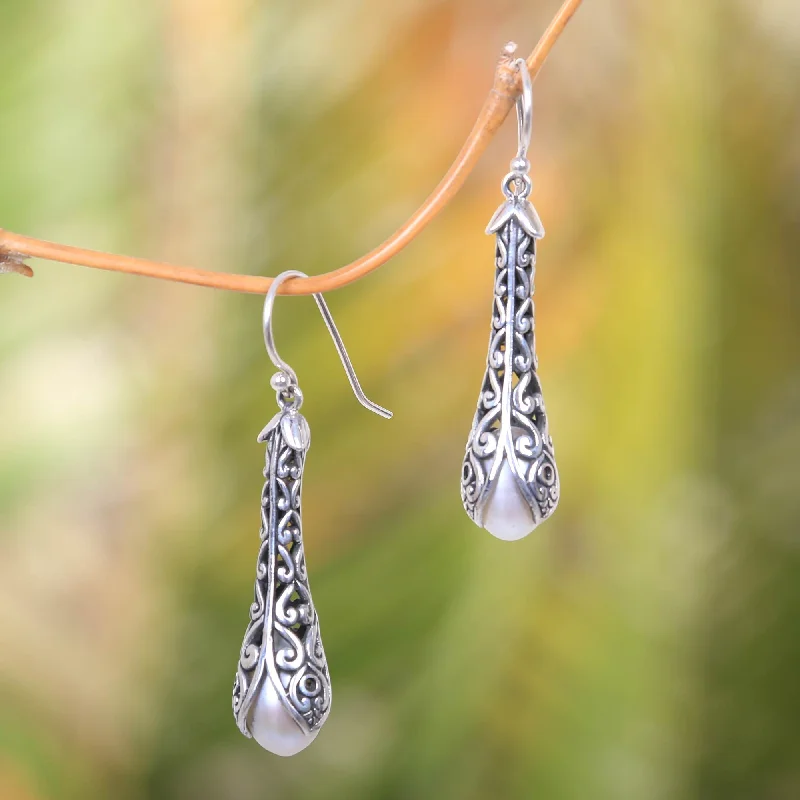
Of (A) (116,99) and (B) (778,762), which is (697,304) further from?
(A) (116,99)

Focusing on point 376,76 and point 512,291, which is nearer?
point 512,291

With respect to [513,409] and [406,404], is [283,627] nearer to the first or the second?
[513,409]

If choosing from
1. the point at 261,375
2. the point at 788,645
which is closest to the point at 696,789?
the point at 788,645

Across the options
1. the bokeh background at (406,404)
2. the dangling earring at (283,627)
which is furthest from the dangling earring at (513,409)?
the bokeh background at (406,404)

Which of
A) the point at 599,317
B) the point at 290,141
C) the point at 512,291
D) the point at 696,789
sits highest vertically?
the point at 290,141

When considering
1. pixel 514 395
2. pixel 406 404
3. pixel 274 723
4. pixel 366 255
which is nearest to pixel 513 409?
pixel 514 395
